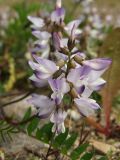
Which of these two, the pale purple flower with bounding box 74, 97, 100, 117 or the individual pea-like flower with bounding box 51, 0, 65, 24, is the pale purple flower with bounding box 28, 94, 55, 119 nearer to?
the pale purple flower with bounding box 74, 97, 100, 117

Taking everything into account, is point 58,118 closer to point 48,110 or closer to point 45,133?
point 48,110

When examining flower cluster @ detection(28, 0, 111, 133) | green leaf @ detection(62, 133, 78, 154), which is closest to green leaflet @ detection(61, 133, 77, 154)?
green leaf @ detection(62, 133, 78, 154)

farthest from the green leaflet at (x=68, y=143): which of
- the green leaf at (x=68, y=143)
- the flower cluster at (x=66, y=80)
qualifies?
the flower cluster at (x=66, y=80)

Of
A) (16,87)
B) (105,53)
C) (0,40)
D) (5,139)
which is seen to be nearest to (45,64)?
(5,139)

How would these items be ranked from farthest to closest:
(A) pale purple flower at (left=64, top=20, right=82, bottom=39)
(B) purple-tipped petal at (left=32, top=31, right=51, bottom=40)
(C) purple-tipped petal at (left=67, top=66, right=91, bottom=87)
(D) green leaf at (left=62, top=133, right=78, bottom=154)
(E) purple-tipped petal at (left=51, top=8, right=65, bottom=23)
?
(B) purple-tipped petal at (left=32, top=31, right=51, bottom=40) → (E) purple-tipped petal at (left=51, top=8, right=65, bottom=23) → (D) green leaf at (left=62, top=133, right=78, bottom=154) → (A) pale purple flower at (left=64, top=20, right=82, bottom=39) → (C) purple-tipped petal at (left=67, top=66, right=91, bottom=87)

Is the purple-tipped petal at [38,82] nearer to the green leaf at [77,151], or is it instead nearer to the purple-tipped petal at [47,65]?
the purple-tipped petal at [47,65]

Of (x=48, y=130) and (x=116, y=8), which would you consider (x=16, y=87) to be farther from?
(x=116, y=8)

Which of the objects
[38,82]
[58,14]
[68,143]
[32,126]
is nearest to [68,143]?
[68,143]
